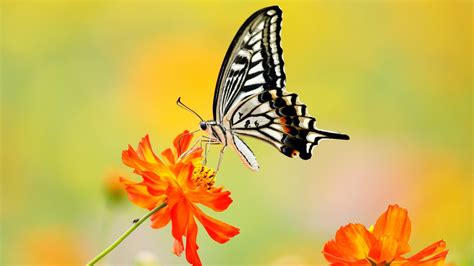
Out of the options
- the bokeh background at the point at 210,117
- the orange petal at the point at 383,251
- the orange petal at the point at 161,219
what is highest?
the bokeh background at the point at 210,117

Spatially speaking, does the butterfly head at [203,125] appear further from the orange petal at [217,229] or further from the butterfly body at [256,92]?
the orange petal at [217,229]

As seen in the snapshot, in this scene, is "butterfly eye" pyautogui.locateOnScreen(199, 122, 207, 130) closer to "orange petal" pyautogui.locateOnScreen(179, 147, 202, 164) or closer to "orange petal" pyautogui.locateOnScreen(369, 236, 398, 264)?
"orange petal" pyautogui.locateOnScreen(179, 147, 202, 164)

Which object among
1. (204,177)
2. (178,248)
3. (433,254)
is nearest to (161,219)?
(178,248)

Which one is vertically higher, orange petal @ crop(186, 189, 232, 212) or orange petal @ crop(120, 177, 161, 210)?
orange petal @ crop(186, 189, 232, 212)

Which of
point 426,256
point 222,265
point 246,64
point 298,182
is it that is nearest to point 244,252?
point 222,265

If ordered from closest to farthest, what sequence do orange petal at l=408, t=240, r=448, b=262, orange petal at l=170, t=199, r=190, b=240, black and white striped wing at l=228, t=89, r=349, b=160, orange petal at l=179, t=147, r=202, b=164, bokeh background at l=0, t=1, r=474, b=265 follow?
1. orange petal at l=408, t=240, r=448, b=262
2. orange petal at l=170, t=199, r=190, b=240
3. orange petal at l=179, t=147, r=202, b=164
4. black and white striped wing at l=228, t=89, r=349, b=160
5. bokeh background at l=0, t=1, r=474, b=265

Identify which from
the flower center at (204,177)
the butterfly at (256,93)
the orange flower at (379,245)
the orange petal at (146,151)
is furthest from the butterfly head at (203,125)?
the orange flower at (379,245)

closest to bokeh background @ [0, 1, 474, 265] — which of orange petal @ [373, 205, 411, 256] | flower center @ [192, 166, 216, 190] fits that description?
flower center @ [192, 166, 216, 190]

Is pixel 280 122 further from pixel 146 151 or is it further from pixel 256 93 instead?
pixel 146 151
